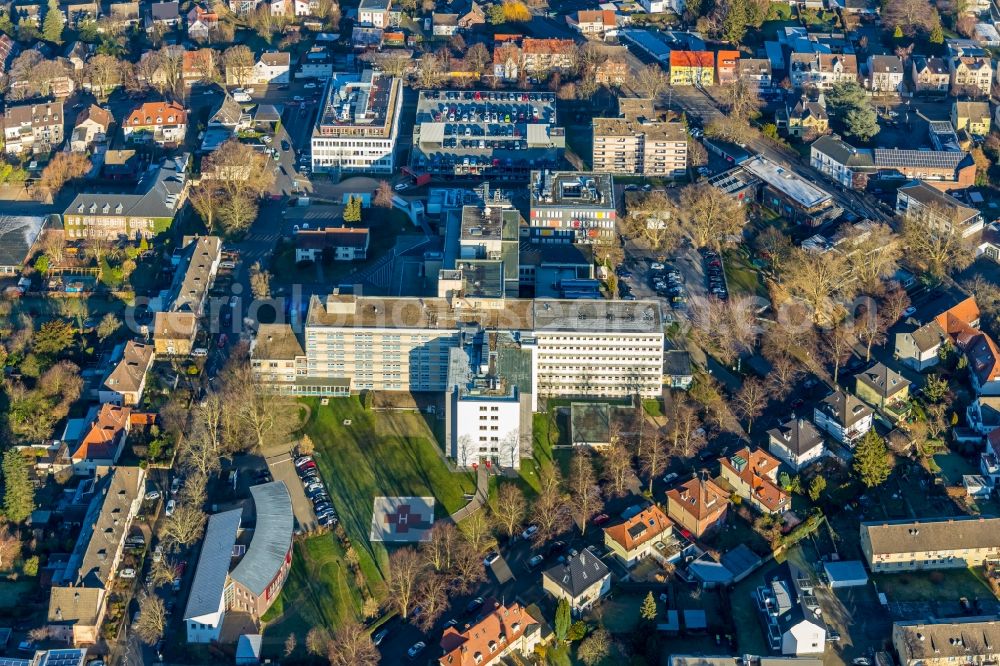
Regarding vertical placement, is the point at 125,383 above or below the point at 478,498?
above

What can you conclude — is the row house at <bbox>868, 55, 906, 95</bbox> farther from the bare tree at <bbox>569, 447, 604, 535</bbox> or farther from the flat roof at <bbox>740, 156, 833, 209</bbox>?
the bare tree at <bbox>569, 447, 604, 535</bbox>

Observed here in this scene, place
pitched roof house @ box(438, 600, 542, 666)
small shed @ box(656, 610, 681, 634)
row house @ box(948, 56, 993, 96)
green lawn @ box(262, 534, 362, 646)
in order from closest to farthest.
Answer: pitched roof house @ box(438, 600, 542, 666), small shed @ box(656, 610, 681, 634), green lawn @ box(262, 534, 362, 646), row house @ box(948, 56, 993, 96)

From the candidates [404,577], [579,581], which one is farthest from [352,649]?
[579,581]

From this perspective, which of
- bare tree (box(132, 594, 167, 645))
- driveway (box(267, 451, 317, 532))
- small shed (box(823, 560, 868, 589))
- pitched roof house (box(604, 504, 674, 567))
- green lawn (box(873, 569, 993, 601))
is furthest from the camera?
driveway (box(267, 451, 317, 532))

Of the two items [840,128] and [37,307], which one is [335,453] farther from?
[840,128]

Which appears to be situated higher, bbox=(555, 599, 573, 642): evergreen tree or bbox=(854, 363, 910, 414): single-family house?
bbox=(854, 363, 910, 414): single-family house

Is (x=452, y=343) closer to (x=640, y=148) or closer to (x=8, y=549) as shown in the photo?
(x=8, y=549)

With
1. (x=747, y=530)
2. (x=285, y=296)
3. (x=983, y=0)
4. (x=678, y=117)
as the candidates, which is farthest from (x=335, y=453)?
(x=983, y=0)

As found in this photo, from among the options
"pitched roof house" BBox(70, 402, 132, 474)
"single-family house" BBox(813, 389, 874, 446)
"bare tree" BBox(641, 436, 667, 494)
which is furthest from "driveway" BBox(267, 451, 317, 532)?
"single-family house" BBox(813, 389, 874, 446)
